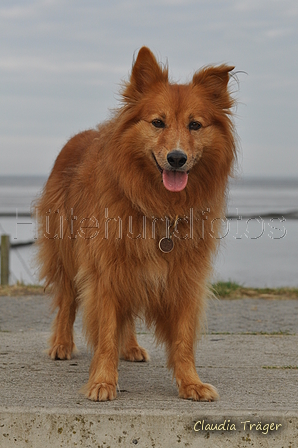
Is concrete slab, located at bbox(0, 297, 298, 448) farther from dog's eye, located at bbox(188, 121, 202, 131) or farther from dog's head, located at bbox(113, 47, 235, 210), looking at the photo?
dog's eye, located at bbox(188, 121, 202, 131)

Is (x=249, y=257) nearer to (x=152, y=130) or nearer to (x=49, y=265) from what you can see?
(x=49, y=265)

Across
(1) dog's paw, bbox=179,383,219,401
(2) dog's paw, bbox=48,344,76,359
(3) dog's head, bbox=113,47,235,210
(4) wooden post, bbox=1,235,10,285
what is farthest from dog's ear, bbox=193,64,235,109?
(4) wooden post, bbox=1,235,10,285

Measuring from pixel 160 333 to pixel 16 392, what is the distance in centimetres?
110

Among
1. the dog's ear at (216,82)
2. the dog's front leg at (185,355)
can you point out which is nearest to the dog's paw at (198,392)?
the dog's front leg at (185,355)

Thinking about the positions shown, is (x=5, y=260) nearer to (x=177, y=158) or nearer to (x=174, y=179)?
(x=174, y=179)

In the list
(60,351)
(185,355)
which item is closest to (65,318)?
(60,351)

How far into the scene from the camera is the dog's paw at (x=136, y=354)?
5227mm

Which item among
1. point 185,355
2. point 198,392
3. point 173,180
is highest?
point 173,180

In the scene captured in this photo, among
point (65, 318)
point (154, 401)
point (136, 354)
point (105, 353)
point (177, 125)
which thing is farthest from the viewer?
point (65, 318)

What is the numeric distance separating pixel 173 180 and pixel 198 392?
4.60ft

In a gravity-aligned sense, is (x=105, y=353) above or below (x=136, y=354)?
above

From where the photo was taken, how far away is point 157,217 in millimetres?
4164

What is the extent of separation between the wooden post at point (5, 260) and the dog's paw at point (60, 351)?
527 cm

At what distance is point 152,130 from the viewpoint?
401 cm
